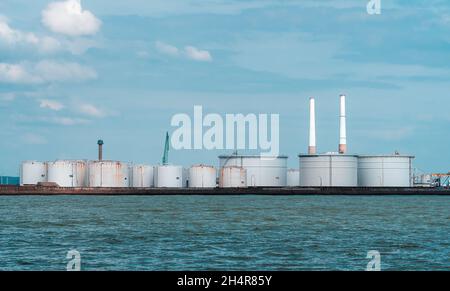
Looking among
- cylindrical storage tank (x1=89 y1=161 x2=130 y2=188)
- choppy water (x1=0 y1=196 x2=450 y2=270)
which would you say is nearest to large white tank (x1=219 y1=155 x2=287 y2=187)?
cylindrical storage tank (x1=89 y1=161 x2=130 y2=188)

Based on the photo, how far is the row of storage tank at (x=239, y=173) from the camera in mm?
146125

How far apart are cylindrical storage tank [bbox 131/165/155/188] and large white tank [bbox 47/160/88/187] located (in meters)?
10.7

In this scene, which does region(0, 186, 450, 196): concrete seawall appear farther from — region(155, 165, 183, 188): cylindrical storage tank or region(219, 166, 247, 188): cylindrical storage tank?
region(155, 165, 183, 188): cylindrical storage tank

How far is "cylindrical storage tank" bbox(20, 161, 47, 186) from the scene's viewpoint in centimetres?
14600

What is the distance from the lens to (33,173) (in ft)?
479

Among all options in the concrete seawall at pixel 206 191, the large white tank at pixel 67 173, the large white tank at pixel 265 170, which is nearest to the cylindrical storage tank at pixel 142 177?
the concrete seawall at pixel 206 191

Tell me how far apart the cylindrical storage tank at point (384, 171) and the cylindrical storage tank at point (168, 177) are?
126 feet

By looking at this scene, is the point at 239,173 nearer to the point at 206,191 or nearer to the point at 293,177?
the point at 206,191

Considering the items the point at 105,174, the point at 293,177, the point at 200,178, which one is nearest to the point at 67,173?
the point at 105,174

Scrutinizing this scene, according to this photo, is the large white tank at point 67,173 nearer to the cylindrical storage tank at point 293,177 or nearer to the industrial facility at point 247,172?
the industrial facility at point 247,172

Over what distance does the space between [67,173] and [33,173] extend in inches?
264
